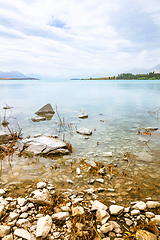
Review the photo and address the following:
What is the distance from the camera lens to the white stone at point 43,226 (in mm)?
3419

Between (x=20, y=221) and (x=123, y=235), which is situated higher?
(x=20, y=221)

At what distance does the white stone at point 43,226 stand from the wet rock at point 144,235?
2.15m

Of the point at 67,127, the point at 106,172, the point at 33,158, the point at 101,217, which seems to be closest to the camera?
the point at 101,217

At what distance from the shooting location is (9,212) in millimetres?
4109

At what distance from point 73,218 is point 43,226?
2.72 ft

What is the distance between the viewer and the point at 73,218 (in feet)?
13.1

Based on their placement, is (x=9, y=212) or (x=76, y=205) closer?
(x=9, y=212)

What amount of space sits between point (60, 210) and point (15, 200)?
1506 mm

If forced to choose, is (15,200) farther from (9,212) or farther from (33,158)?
(33,158)

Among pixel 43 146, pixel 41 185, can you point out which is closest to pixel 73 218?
pixel 41 185

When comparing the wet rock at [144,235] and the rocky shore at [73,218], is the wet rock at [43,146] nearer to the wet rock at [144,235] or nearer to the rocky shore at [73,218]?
the rocky shore at [73,218]

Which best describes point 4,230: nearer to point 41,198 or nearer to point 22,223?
point 22,223

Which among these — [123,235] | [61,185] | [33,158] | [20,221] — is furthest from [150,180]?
[33,158]

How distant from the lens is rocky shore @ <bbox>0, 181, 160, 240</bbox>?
3.54 meters
